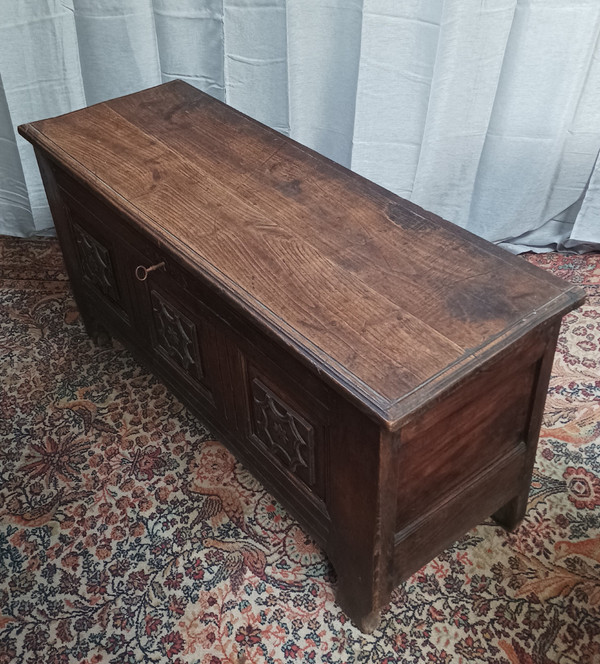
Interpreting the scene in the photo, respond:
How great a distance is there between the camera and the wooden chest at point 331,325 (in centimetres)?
110

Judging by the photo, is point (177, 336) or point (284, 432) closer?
point (284, 432)

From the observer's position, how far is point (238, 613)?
1.40m

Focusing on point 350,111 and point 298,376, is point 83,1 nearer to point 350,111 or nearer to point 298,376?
point 350,111

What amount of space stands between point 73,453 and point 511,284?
1.04m

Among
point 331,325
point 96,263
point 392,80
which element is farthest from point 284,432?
point 392,80

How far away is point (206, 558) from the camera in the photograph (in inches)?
58.7

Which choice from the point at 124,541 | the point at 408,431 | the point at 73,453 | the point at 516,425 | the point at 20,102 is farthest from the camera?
the point at 20,102

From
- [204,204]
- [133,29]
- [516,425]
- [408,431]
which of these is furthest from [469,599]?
[133,29]

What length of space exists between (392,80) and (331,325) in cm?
110

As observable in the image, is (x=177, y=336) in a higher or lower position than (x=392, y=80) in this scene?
lower

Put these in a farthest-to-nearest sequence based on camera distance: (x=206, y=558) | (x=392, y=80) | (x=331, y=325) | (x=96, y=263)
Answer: (x=392, y=80)
(x=96, y=263)
(x=206, y=558)
(x=331, y=325)

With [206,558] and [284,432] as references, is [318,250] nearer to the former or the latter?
[284,432]

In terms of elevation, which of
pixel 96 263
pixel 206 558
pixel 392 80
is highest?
pixel 392 80

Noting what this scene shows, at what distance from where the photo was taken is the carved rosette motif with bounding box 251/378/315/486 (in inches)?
49.0
